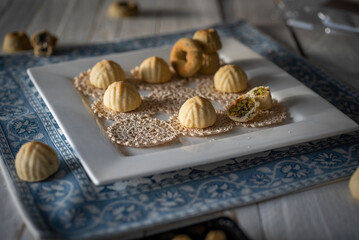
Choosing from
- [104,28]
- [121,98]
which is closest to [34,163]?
[121,98]

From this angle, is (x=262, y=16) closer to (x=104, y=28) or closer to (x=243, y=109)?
(x=104, y=28)

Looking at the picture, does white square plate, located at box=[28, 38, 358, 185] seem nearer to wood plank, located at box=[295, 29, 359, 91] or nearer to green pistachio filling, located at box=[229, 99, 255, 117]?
green pistachio filling, located at box=[229, 99, 255, 117]

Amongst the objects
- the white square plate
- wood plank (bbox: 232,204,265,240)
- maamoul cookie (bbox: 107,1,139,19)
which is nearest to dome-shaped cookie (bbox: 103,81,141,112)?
the white square plate

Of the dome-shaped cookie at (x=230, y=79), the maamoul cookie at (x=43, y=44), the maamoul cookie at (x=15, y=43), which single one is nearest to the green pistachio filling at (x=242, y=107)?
the dome-shaped cookie at (x=230, y=79)

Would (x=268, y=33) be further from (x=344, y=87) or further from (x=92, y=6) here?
(x=92, y=6)

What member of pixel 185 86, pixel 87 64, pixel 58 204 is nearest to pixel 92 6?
pixel 87 64

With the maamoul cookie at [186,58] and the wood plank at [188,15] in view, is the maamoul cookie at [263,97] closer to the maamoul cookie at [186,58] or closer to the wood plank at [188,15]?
the maamoul cookie at [186,58]

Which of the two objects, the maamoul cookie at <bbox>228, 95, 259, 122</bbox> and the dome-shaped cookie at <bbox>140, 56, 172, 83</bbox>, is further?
the dome-shaped cookie at <bbox>140, 56, 172, 83</bbox>

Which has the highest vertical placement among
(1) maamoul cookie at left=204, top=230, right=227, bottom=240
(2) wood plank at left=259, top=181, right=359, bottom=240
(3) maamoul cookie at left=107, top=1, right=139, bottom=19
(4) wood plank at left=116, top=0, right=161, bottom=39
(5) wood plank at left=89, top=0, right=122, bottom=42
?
(3) maamoul cookie at left=107, top=1, right=139, bottom=19

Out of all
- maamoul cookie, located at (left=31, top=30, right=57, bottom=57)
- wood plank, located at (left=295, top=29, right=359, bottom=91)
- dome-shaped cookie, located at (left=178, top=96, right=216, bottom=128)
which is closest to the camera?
dome-shaped cookie, located at (left=178, top=96, right=216, bottom=128)
